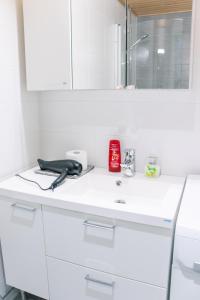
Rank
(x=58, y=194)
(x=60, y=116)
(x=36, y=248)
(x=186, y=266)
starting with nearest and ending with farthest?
1. (x=186, y=266)
2. (x=58, y=194)
3. (x=36, y=248)
4. (x=60, y=116)

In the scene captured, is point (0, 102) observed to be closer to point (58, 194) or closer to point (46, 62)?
point (46, 62)

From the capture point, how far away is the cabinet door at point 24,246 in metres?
1.30

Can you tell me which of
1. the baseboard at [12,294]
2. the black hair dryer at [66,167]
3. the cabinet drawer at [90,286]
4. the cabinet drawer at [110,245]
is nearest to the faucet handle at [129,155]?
the black hair dryer at [66,167]

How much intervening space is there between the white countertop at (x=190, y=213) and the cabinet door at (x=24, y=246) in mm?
632

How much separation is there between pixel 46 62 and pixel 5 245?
975 millimetres

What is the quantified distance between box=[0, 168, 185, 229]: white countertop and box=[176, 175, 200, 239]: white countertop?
0.11ft

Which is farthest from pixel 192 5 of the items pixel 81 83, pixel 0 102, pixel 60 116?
pixel 0 102

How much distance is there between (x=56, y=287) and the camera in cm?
134

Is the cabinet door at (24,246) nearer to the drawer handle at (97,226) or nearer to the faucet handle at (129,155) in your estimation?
the drawer handle at (97,226)

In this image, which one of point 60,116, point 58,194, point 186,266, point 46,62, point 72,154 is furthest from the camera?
point 60,116

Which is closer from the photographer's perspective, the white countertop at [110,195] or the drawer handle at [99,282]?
the white countertop at [110,195]

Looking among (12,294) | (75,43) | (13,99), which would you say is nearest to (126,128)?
(75,43)

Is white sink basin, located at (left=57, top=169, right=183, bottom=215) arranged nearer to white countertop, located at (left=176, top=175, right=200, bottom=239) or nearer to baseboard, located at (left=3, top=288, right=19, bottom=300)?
white countertop, located at (left=176, top=175, right=200, bottom=239)

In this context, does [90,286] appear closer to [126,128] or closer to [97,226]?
[97,226]
